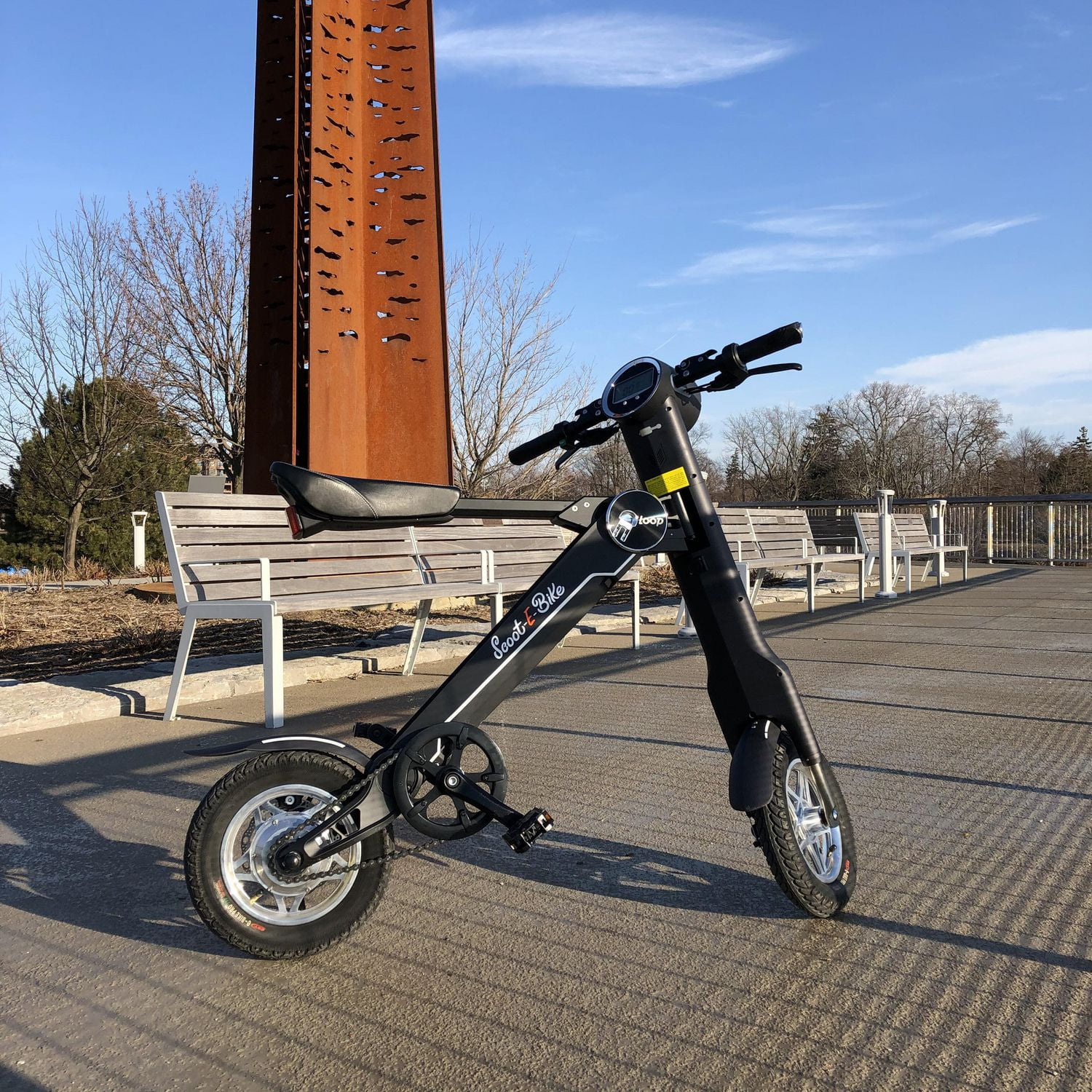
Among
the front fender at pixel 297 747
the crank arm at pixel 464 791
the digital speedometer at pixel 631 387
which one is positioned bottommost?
the crank arm at pixel 464 791

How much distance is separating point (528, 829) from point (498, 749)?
206mm

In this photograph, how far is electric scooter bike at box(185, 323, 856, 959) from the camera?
246cm

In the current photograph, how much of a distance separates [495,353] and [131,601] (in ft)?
26.3

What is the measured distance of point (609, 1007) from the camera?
2268 millimetres

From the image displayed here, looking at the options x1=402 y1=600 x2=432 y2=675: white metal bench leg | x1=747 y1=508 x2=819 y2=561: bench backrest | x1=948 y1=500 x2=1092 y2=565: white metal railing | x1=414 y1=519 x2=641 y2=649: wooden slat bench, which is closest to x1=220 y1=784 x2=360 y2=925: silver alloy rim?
x1=414 y1=519 x2=641 y2=649: wooden slat bench

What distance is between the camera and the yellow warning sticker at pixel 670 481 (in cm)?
274

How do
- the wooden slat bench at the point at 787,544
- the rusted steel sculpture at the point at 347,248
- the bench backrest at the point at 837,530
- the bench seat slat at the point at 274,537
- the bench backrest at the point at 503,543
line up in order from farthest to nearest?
the bench backrest at the point at 837,530 → the wooden slat bench at the point at 787,544 → the rusted steel sculpture at the point at 347,248 → the bench backrest at the point at 503,543 → the bench seat slat at the point at 274,537

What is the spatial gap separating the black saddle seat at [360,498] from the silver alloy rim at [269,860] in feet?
2.18

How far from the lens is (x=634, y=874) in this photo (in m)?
3.11

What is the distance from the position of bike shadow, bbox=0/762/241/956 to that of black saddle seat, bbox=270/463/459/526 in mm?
1148

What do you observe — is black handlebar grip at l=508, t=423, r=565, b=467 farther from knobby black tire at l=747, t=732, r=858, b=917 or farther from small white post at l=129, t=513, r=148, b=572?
small white post at l=129, t=513, r=148, b=572

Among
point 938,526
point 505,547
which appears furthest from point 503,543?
point 938,526

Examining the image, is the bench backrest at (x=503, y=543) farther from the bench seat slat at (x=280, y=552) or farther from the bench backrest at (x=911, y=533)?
the bench backrest at (x=911, y=533)

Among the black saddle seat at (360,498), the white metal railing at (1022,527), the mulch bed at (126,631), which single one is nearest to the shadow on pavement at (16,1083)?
the black saddle seat at (360,498)
